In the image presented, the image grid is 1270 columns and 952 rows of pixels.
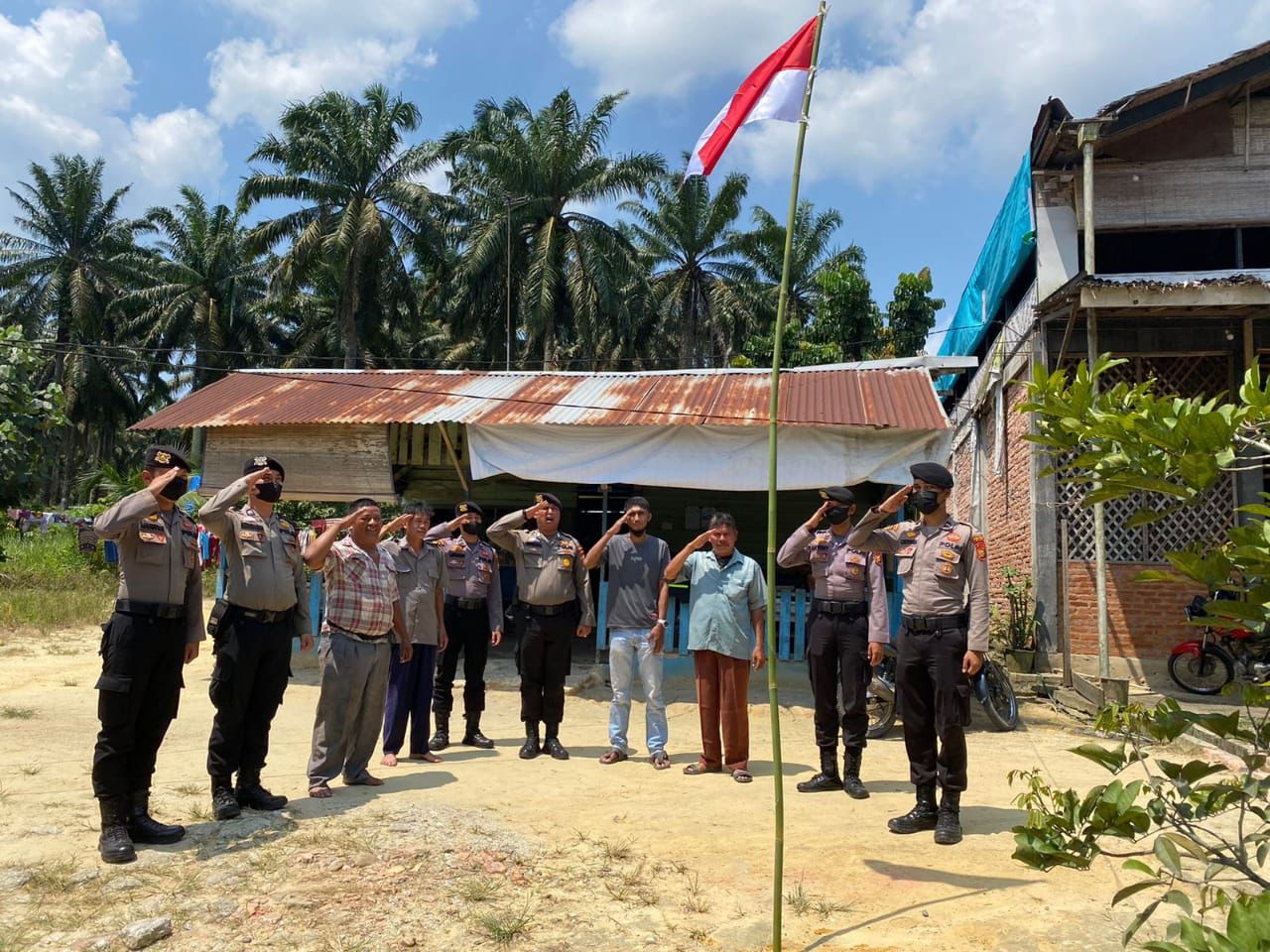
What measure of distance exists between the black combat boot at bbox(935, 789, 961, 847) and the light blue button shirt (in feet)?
5.41

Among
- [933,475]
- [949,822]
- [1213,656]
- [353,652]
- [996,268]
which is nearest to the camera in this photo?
[949,822]

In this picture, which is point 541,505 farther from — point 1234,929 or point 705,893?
point 1234,929

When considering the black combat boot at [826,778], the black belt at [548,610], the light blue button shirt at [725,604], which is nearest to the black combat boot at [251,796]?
the black belt at [548,610]

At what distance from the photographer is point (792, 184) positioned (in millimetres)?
3312

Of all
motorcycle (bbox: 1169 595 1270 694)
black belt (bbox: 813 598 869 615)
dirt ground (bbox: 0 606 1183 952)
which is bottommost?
dirt ground (bbox: 0 606 1183 952)

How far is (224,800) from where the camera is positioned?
178 inches

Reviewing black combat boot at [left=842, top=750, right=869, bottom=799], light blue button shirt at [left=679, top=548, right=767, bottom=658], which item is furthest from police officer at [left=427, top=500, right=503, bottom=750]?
black combat boot at [left=842, top=750, right=869, bottom=799]

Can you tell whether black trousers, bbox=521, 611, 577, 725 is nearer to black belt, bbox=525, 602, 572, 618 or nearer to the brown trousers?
black belt, bbox=525, 602, 572, 618

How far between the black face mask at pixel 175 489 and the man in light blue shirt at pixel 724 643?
9.86 ft

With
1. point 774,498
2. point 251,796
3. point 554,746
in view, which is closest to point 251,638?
point 251,796

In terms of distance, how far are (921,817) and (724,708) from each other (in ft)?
5.09

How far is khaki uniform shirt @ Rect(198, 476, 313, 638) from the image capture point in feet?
14.8

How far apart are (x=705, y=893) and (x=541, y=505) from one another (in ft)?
10.5

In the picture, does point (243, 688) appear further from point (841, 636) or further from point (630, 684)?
point (841, 636)
